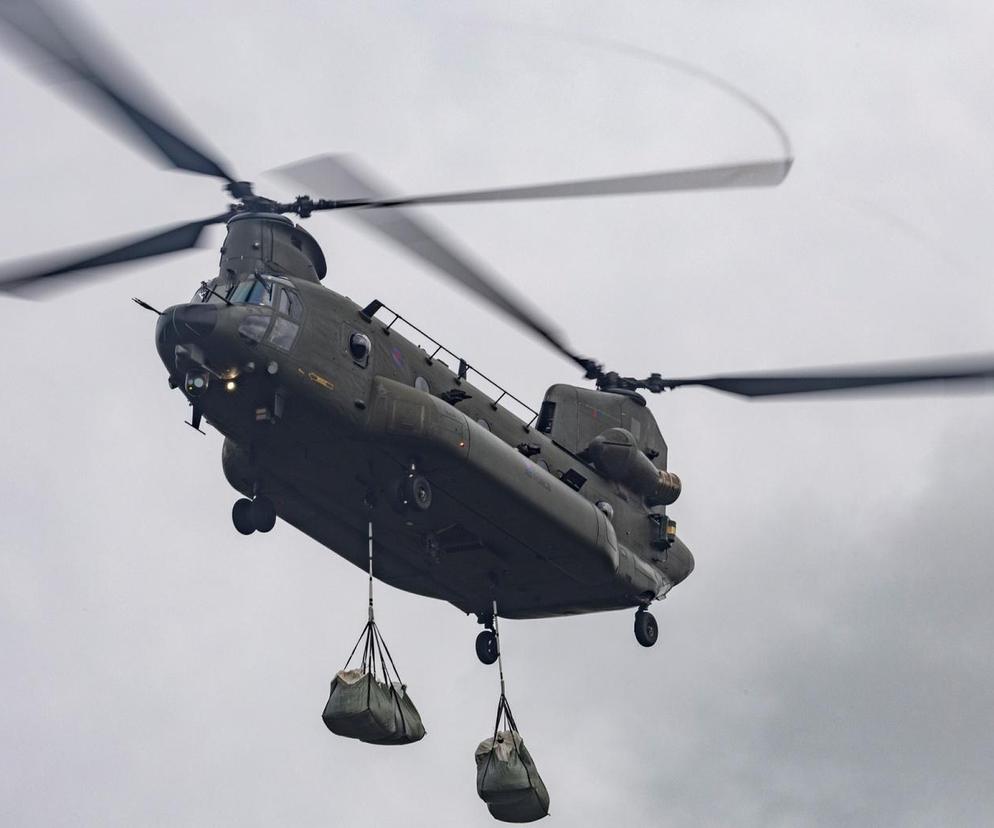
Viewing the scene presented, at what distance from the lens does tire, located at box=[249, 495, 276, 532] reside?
97.6ft

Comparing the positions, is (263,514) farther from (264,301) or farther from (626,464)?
(626,464)

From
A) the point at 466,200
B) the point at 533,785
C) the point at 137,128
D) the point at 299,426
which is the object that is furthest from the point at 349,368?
the point at 533,785

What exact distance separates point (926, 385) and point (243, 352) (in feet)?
38.2

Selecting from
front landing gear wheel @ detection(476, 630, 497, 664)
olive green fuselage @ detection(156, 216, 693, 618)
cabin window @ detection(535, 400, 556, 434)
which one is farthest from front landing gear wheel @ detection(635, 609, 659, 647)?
cabin window @ detection(535, 400, 556, 434)

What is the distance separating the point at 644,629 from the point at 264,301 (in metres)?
11.6

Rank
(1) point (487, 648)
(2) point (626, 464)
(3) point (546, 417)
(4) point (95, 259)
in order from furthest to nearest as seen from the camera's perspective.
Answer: (3) point (546, 417) → (2) point (626, 464) → (1) point (487, 648) → (4) point (95, 259)

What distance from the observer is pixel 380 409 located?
2881cm

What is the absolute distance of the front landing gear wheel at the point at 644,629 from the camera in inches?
1394

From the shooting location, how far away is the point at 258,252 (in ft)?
96.2

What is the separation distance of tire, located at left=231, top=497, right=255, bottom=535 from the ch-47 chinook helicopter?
3 centimetres

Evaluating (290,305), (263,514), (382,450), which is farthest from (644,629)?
(290,305)

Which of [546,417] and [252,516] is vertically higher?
[546,417]

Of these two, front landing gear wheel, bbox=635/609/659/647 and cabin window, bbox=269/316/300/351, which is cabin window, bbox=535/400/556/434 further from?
cabin window, bbox=269/316/300/351

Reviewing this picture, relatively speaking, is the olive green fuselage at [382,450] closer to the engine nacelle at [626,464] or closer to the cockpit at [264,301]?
the cockpit at [264,301]
